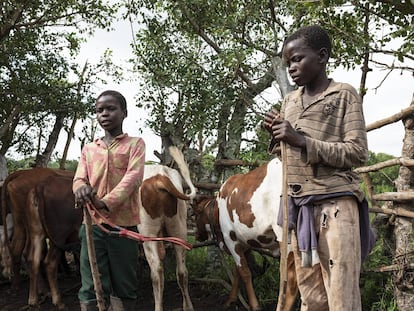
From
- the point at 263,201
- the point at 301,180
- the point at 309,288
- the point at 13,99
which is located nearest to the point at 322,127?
the point at 301,180

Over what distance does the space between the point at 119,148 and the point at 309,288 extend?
175cm

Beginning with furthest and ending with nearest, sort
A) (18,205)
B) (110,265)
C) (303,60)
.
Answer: (18,205), (110,265), (303,60)

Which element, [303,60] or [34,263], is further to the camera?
[34,263]

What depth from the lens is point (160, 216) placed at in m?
5.60

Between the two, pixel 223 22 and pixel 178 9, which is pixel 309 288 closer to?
pixel 223 22

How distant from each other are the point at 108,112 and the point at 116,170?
1.42ft

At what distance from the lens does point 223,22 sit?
639 cm

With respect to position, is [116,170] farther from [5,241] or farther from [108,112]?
[5,241]

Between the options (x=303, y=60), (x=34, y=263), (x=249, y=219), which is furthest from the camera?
(x=34, y=263)

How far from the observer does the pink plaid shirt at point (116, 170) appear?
365 centimetres

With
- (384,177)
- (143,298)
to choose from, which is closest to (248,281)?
(143,298)

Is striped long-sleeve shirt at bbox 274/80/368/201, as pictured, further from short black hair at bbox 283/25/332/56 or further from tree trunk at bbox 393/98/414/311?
tree trunk at bbox 393/98/414/311

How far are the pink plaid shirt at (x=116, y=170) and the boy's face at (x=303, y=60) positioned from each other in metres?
1.52

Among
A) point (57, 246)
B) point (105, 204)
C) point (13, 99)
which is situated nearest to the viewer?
point (105, 204)
